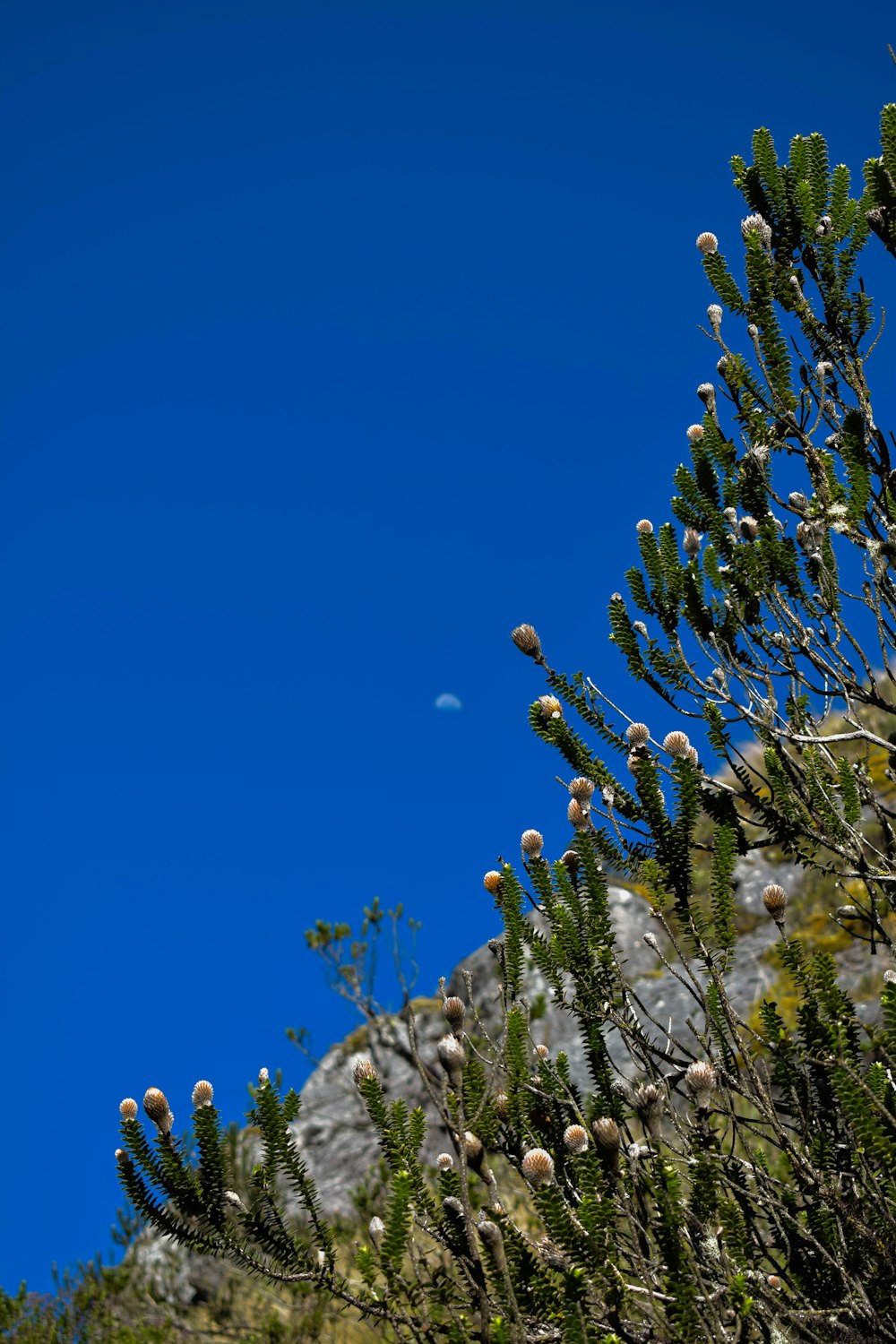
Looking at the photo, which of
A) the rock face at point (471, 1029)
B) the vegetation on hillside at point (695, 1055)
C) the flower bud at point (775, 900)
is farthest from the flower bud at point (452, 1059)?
the rock face at point (471, 1029)

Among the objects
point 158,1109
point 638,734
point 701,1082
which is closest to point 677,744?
point 638,734

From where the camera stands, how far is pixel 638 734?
11.6 feet

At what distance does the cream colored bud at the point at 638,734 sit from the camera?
11.6ft

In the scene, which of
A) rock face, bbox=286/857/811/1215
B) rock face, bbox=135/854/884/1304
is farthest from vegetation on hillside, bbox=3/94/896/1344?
rock face, bbox=286/857/811/1215

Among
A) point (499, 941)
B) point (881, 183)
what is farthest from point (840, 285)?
point (499, 941)

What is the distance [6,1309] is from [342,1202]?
7.35m

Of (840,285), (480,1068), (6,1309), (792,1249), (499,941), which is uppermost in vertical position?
(840,285)

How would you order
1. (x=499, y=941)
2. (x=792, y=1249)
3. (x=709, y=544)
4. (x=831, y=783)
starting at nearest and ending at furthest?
(x=792, y=1249)
(x=499, y=941)
(x=831, y=783)
(x=709, y=544)

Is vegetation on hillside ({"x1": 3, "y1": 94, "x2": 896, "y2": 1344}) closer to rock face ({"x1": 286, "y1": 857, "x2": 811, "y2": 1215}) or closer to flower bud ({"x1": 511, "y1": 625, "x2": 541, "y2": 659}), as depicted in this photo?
flower bud ({"x1": 511, "y1": 625, "x2": 541, "y2": 659})

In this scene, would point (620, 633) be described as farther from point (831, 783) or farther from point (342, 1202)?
point (342, 1202)

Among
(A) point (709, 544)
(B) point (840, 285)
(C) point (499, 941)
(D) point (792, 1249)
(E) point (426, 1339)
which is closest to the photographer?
(E) point (426, 1339)

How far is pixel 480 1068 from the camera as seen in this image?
118 inches

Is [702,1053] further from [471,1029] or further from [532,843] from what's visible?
[471,1029]

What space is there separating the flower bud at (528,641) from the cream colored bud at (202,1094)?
1.95 meters
